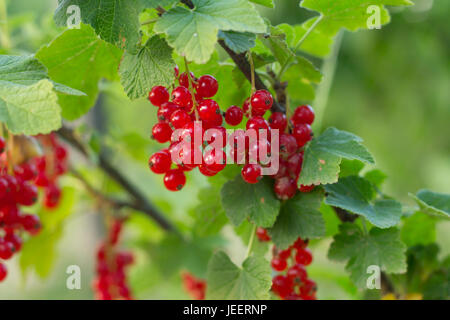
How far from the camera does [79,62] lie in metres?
0.55

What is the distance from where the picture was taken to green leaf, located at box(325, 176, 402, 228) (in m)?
0.50

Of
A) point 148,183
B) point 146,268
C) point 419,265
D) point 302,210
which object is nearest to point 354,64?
point 148,183

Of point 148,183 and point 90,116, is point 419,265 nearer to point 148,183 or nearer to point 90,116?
point 148,183

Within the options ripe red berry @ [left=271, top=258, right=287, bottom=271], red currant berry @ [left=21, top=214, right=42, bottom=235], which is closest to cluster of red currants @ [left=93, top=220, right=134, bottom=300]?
red currant berry @ [left=21, top=214, right=42, bottom=235]

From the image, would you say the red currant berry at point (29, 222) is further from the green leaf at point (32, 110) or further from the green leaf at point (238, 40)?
the green leaf at point (238, 40)

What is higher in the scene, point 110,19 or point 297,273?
point 110,19

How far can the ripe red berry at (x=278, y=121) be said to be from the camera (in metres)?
0.50

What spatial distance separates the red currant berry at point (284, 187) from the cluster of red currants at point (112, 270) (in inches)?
18.2

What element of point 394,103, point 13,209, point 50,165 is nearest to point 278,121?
point 13,209

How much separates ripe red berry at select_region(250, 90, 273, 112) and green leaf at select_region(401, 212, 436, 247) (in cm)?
34

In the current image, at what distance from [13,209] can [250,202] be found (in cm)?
34

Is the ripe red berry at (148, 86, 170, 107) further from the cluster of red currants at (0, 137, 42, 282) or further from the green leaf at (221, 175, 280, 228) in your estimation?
the cluster of red currants at (0, 137, 42, 282)

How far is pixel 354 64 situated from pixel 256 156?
1595mm

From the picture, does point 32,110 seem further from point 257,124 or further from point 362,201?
point 362,201
